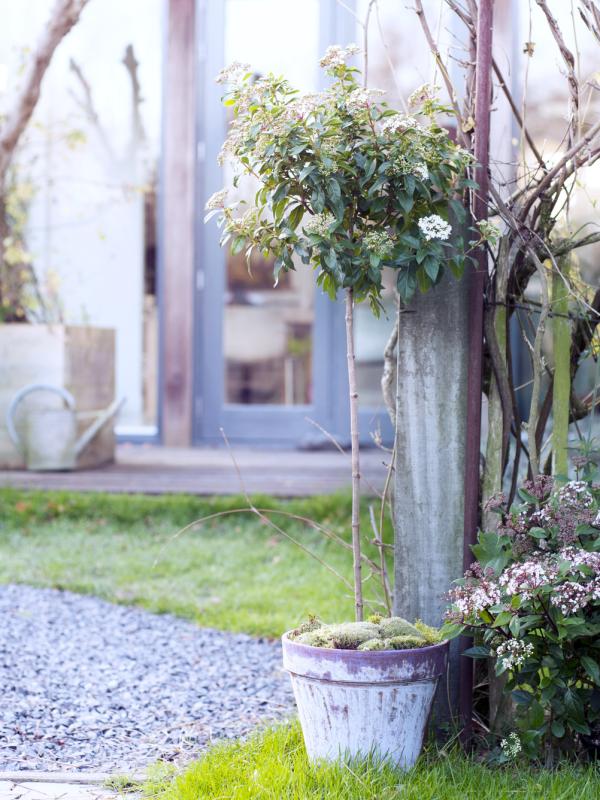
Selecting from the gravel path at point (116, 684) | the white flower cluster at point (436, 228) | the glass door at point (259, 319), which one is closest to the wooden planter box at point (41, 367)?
the glass door at point (259, 319)

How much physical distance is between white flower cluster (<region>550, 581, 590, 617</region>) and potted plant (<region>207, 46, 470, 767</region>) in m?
0.30

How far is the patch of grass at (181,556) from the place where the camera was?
390 cm

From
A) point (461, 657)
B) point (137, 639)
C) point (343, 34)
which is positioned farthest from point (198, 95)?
point (461, 657)

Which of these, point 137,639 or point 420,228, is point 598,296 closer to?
point 420,228

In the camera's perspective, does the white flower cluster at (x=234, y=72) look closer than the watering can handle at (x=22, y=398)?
Yes

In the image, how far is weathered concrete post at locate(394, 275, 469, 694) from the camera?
2336mm

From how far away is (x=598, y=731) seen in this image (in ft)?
6.99

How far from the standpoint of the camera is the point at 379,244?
2111 millimetres

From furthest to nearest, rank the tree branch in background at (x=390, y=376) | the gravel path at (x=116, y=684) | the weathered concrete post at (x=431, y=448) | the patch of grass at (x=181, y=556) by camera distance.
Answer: the patch of grass at (x=181, y=556) < the tree branch in background at (x=390, y=376) < the gravel path at (x=116, y=684) < the weathered concrete post at (x=431, y=448)

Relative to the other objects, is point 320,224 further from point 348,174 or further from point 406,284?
point 406,284

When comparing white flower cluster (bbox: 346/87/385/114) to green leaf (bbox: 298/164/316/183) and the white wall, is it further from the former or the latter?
the white wall

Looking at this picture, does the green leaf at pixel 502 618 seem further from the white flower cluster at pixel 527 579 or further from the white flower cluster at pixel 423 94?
the white flower cluster at pixel 423 94

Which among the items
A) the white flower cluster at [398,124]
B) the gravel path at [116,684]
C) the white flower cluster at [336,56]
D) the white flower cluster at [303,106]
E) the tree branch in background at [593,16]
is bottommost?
the gravel path at [116,684]

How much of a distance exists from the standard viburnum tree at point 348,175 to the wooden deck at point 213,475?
2.80m
